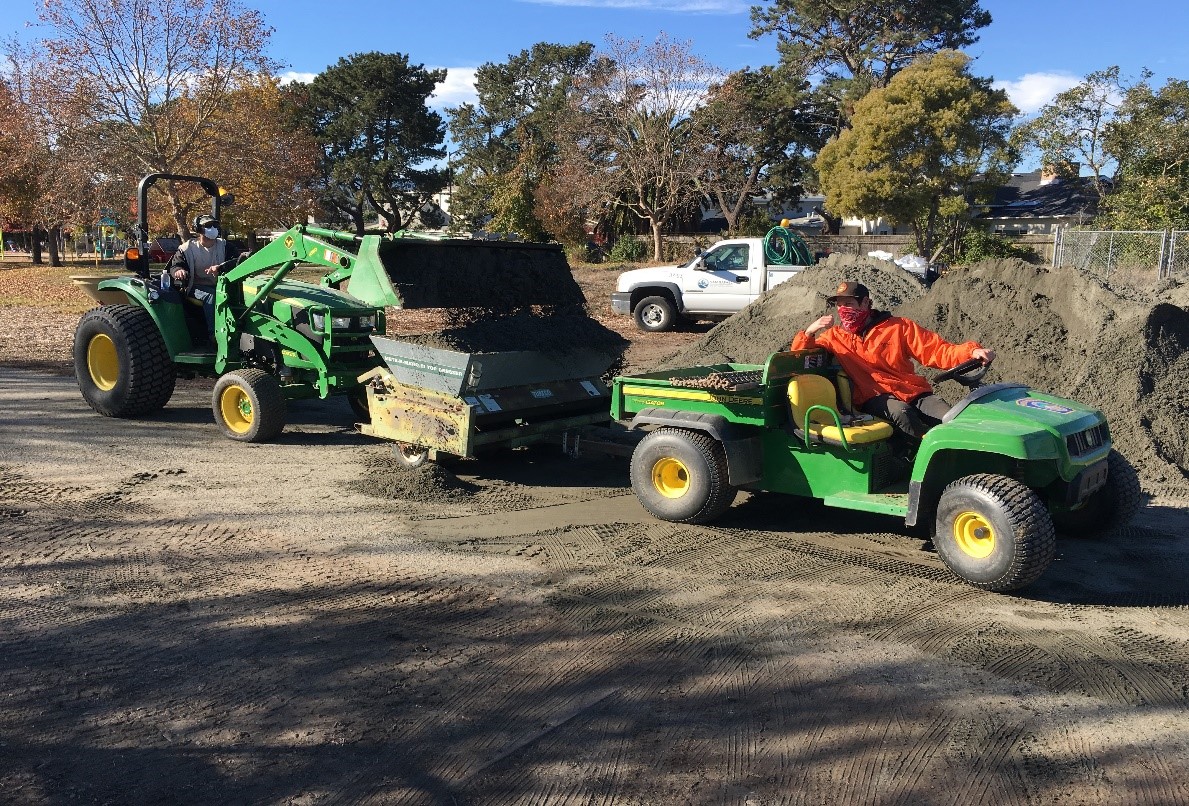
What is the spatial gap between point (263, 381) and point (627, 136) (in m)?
26.2

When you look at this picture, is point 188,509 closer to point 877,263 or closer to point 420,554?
point 420,554

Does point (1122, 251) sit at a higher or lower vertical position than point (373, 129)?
lower

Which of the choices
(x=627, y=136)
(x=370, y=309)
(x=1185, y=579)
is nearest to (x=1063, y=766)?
(x=1185, y=579)

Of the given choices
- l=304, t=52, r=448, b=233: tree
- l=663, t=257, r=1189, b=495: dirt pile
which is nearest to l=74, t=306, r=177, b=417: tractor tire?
l=663, t=257, r=1189, b=495: dirt pile

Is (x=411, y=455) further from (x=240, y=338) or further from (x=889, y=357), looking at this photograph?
(x=889, y=357)

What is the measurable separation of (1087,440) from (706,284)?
11.9 metres

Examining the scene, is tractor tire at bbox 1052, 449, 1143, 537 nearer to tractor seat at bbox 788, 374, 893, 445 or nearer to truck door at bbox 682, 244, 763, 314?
tractor seat at bbox 788, 374, 893, 445

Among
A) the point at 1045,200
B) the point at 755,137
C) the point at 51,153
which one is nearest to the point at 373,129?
the point at 755,137

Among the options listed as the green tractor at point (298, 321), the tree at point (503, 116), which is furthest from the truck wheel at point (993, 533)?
the tree at point (503, 116)

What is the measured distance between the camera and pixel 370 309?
8328mm

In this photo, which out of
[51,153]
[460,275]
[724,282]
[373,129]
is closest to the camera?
[460,275]

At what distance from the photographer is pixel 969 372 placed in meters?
5.92

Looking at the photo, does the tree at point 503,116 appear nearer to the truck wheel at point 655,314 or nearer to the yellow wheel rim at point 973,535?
the truck wheel at point 655,314

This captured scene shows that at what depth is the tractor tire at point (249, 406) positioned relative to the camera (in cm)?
830
